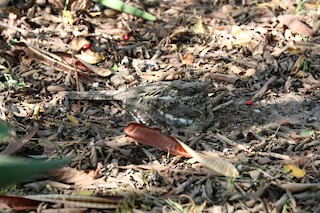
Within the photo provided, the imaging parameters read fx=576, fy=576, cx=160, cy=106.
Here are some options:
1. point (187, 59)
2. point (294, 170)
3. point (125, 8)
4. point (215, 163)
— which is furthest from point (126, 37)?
point (294, 170)

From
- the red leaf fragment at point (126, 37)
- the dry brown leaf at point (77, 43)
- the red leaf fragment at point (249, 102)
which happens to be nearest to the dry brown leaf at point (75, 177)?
the red leaf fragment at point (249, 102)

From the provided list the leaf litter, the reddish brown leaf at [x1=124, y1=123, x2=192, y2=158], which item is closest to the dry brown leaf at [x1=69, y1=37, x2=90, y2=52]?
the leaf litter

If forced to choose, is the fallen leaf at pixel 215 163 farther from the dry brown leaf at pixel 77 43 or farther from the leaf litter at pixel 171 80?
the dry brown leaf at pixel 77 43

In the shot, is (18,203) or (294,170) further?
(294,170)

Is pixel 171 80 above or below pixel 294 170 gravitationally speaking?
below

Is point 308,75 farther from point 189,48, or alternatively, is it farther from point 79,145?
point 79,145

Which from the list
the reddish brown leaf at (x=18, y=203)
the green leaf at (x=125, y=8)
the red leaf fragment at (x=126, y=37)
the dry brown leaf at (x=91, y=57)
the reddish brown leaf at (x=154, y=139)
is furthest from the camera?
the green leaf at (x=125, y=8)

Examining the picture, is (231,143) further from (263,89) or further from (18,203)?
(18,203)

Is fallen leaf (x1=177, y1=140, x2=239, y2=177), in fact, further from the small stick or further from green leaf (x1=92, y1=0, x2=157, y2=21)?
green leaf (x1=92, y1=0, x2=157, y2=21)

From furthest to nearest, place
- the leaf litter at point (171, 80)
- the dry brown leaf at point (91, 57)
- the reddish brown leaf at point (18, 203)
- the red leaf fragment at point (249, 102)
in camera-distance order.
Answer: the dry brown leaf at point (91, 57), the red leaf fragment at point (249, 102), the leaf litter at point (171, 80), the reddish brown leaf at point (18, 203)
